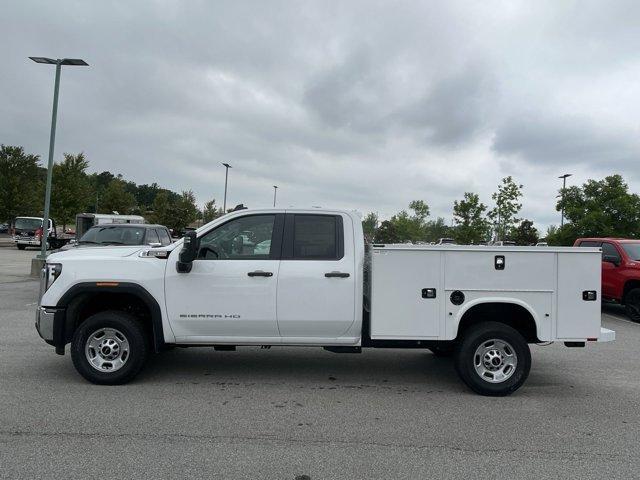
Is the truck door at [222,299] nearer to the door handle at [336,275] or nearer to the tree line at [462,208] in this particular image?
the door handle at [336,275]

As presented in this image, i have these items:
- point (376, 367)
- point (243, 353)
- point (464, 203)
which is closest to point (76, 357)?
point (243, 353)

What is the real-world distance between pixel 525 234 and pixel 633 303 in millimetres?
21489

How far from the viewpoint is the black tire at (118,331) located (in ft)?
18.9

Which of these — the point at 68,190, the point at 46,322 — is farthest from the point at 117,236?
the point at 68,190

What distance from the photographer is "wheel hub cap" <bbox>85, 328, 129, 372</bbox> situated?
5785 millimetres

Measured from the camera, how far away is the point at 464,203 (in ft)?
119

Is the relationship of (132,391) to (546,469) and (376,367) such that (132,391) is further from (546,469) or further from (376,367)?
(546,469)

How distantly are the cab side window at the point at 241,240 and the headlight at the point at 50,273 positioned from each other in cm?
154

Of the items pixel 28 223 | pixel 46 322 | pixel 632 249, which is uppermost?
pixel 28 223

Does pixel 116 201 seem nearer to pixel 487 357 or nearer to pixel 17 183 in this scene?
pixel 17 183

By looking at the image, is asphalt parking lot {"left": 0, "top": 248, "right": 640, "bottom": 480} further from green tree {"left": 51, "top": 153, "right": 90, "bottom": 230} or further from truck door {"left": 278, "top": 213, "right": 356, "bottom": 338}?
green tree {"left": 51, "top": 153, "right": 90, "bottom": 230}

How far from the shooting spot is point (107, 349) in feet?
19.1

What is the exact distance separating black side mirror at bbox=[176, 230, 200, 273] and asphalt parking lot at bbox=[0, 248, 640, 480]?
1.31m

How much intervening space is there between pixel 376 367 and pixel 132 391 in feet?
9.96
